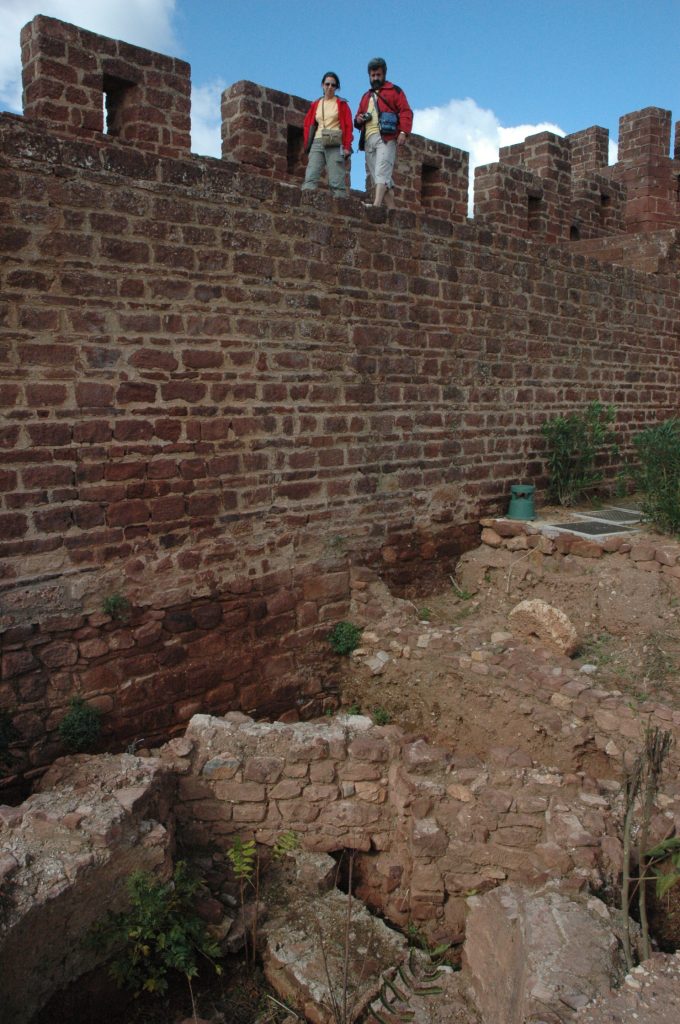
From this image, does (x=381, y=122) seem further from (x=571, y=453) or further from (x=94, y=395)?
(x=94, y=395)

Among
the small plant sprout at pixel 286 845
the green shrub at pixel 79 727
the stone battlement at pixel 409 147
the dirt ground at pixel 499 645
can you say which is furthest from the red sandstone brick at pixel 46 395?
the dirt ground at pixel 499 645

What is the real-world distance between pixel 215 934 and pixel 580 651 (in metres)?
3.58

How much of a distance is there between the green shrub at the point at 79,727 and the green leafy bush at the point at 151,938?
4.24 ft

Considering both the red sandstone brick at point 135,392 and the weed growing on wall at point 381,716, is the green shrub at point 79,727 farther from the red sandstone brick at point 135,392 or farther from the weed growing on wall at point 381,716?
the weed growing on wall at point 381,716

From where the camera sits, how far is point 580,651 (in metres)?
6.36

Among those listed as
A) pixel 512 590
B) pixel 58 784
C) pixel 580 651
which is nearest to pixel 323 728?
pixel 58 784

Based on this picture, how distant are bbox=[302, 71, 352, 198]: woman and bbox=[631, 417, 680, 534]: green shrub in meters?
3.93

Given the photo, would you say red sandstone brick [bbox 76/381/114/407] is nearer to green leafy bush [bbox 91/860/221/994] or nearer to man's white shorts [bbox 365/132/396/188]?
green leafy bush [bbox 91/860/221/994]

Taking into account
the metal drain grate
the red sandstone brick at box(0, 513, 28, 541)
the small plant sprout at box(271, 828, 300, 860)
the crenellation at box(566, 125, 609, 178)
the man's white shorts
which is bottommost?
the small plant sprout at box(271, 828, 300, 860)

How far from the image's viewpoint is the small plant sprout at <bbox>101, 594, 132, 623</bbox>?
16.7 ft

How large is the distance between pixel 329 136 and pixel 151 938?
19.1ft

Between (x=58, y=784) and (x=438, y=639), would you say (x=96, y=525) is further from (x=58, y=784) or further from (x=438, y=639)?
(x=438, y=639)

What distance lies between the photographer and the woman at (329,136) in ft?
21.7

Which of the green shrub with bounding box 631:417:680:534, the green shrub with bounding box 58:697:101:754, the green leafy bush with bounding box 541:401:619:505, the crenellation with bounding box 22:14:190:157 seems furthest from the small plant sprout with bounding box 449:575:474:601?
the crenellation with bounding box 22:14:190:157
